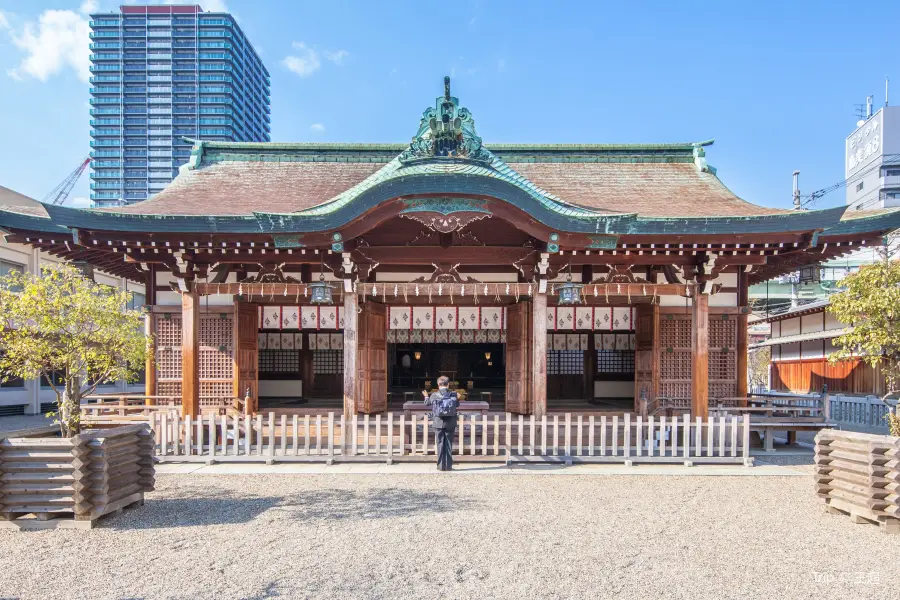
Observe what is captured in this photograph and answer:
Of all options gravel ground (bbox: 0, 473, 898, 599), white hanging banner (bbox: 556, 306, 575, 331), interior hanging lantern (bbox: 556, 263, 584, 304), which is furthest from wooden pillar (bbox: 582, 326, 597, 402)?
gravel ground (bbox: 0, 473, 898, 599)

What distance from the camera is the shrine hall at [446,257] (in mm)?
9609

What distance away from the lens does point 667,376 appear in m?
12.0

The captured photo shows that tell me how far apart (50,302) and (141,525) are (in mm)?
2862

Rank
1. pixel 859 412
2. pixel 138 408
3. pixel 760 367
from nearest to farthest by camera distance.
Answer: pixel 138 408 < pixel 859 412 < pixel 760 367

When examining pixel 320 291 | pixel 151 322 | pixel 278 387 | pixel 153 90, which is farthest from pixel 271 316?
pixel 153 90

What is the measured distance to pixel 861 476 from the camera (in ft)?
21.4

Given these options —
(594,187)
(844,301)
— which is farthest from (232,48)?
(844,301)

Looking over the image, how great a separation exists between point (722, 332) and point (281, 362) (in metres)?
12.2

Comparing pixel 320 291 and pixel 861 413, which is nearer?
pixel 320 291

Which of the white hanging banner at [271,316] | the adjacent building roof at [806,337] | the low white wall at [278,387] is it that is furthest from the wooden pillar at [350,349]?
the adjacent building roof at [806,337]

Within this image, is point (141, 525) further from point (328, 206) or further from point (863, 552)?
point (863, 552)

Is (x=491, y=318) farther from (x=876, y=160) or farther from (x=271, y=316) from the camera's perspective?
(x=876, y=160)

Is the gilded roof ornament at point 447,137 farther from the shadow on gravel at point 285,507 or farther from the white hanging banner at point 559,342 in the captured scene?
the white hanging banner at point 559,342

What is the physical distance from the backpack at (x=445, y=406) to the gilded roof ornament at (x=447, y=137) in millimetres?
4267
